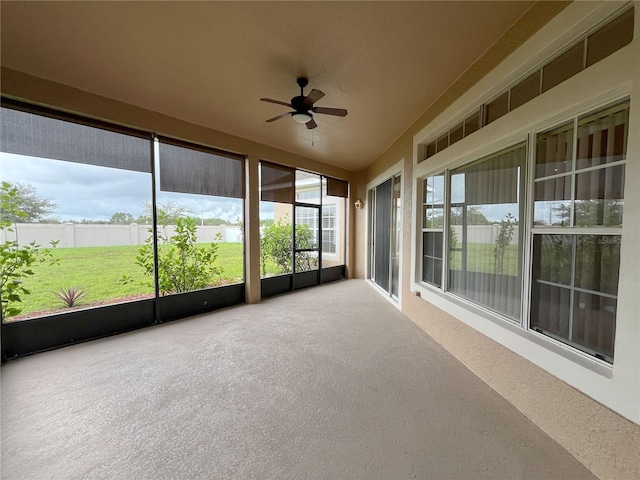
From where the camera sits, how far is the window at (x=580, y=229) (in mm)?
1465

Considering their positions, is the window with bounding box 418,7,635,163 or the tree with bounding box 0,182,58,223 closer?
the window with bounding box 418,7,635,163

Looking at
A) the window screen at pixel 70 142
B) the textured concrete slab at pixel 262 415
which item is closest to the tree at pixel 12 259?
the window screen at pixel 70 142

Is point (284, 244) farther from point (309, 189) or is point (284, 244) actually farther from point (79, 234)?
point (79, 234)

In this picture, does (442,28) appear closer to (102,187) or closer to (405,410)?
(405,410)

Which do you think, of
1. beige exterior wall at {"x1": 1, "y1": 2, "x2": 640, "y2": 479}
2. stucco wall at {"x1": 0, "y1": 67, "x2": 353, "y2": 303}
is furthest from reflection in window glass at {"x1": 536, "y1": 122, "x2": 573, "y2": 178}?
stucco wall at {"x1": 0, "y1": 67, "x2": 353, "y2": 303}

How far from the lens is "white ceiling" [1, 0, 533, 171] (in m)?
1.85

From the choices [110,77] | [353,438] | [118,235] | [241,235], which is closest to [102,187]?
[118,235]

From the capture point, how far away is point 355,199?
6969 mm

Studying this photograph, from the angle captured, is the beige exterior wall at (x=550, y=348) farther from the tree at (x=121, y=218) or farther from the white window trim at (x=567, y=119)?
the tree at (x=121, y=218)

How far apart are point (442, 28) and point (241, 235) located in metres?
4.09

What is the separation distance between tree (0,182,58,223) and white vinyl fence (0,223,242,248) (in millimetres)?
80

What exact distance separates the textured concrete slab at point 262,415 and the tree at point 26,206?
1.56 m

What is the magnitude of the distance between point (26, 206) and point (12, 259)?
23.9 inches

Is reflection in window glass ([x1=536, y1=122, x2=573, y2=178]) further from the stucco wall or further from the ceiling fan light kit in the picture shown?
the stucco wall
